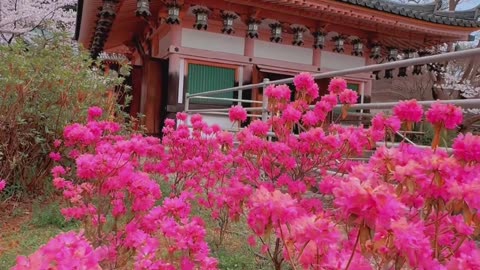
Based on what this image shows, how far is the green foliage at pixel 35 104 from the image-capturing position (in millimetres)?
3691

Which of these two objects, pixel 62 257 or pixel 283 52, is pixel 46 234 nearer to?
pixel 62 257

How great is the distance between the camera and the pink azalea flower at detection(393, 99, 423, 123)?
1739mm

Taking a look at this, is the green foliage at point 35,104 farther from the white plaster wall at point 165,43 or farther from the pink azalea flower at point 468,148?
the pink azalea flower at point 468,148

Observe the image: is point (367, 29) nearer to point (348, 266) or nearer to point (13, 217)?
point (13, 217)

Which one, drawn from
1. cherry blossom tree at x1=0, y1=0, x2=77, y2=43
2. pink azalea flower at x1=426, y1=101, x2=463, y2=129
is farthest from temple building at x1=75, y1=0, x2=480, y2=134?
cherry blossom tree at x1=0, y1=0, x2=77, y2=43

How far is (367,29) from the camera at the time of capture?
8.29 meters

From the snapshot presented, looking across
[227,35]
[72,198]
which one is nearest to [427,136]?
[227,35]

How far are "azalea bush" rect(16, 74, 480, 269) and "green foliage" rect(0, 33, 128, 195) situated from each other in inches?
33.4

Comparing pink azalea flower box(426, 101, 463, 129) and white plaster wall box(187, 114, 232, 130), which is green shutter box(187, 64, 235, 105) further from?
pink azalea flower box(426, 101, 463, 129)

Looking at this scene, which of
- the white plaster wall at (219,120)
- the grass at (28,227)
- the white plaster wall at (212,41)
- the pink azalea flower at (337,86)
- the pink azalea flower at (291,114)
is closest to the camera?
the pink azalea flower at (291,114)

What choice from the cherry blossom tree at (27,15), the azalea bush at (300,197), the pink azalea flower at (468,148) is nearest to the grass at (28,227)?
the azalea bush at (300,197)

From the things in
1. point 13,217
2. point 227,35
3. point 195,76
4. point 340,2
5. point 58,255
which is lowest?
point 13,217

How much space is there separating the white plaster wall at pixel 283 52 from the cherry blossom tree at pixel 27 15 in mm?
8063

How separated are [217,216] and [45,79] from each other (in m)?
2.22
